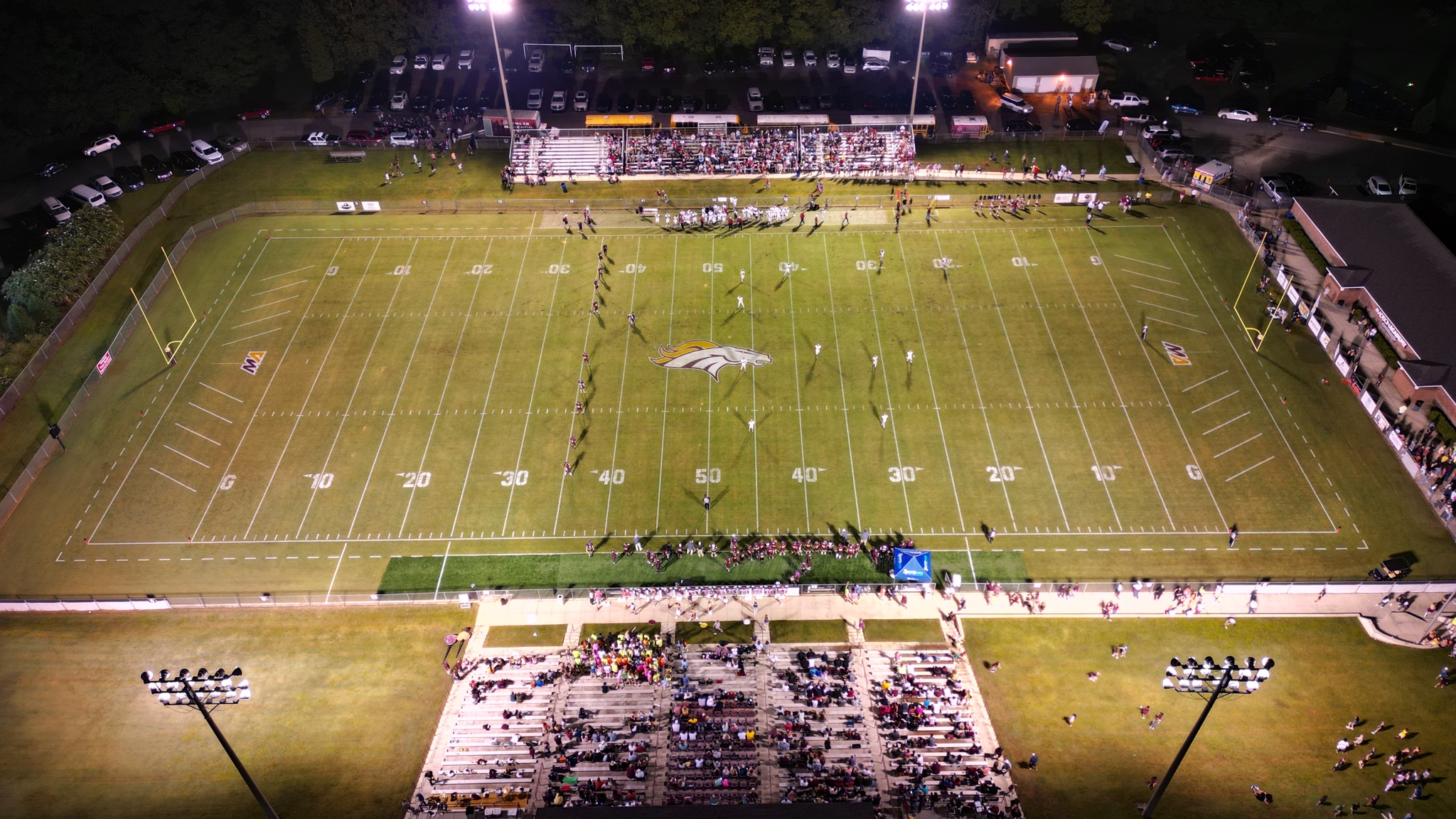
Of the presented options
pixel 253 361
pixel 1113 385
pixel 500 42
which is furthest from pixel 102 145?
pixel 1113 385

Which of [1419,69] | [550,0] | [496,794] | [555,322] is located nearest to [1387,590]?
[496,794]

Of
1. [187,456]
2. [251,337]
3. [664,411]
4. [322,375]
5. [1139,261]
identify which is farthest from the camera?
[1139,261]

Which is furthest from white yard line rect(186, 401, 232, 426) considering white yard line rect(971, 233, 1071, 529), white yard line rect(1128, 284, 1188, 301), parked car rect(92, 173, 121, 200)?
white yard line rect(1128, 284, 1188, 301)

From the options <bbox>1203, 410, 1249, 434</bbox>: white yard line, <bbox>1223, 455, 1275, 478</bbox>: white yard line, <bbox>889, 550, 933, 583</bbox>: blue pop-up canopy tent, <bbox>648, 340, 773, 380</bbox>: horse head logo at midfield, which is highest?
<bbox>648, 340, 773, 380</bbox>: horse head logo at midfield

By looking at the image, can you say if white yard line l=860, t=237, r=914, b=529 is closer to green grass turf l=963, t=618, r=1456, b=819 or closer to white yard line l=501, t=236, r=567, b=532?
green grass turf l=963, t=618, r=1456, b=819

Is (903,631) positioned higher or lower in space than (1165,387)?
lower

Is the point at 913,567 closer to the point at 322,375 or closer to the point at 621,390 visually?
the point at 621,390
